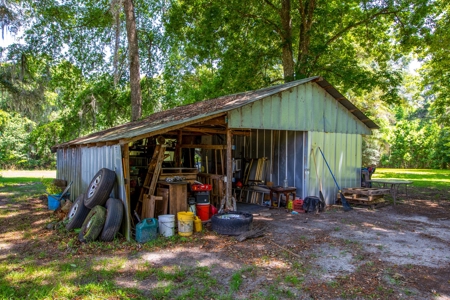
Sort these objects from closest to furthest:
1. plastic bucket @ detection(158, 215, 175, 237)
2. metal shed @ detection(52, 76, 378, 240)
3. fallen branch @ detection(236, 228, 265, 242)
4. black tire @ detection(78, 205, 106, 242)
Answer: black tire @ detection(78, 205, 106, 242) → fallen branch @ detection(236, 228, 265, 242) → plastic bucket @ detection(158, 215, 175, 237) → metal shed @ detection(52, 76, 378, 240)

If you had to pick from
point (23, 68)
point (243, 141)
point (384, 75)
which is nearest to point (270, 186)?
point (243, 141)

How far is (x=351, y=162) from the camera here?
1080 centimetres

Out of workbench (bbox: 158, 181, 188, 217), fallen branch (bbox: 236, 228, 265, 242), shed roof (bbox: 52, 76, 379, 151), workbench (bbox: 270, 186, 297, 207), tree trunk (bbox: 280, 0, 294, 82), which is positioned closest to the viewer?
fallen branch (bbox: 236, 228, 265, 242)

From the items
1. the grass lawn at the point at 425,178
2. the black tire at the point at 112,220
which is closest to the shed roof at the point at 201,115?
the black tire at the point at 112,220

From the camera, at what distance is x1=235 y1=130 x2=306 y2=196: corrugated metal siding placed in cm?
970

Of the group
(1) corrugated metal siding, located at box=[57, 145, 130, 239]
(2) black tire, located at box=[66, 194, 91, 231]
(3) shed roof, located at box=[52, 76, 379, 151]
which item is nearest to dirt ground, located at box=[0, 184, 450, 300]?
(2) black tire, located at box=[66, 194, 91, 231]

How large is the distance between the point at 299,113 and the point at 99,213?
19.2ft

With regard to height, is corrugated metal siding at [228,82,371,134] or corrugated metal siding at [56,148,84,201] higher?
corrugated metal siding at [228,82,371,134]

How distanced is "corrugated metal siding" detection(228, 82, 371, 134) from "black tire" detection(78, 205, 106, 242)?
3432mm

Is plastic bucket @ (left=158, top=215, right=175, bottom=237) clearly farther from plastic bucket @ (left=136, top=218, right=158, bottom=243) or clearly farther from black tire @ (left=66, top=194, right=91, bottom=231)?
black tire @ (left=66, top=194, right=91, bottom=231)

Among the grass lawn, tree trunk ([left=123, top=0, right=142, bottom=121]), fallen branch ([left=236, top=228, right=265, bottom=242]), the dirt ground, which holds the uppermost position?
tree trunk ([left=123, top=0, right=142, bottom=121])

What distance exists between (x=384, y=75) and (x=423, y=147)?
1743 centimetres

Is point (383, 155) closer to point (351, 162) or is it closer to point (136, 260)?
point (351, 162)

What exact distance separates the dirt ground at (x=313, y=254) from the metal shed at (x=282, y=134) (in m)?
1.74
